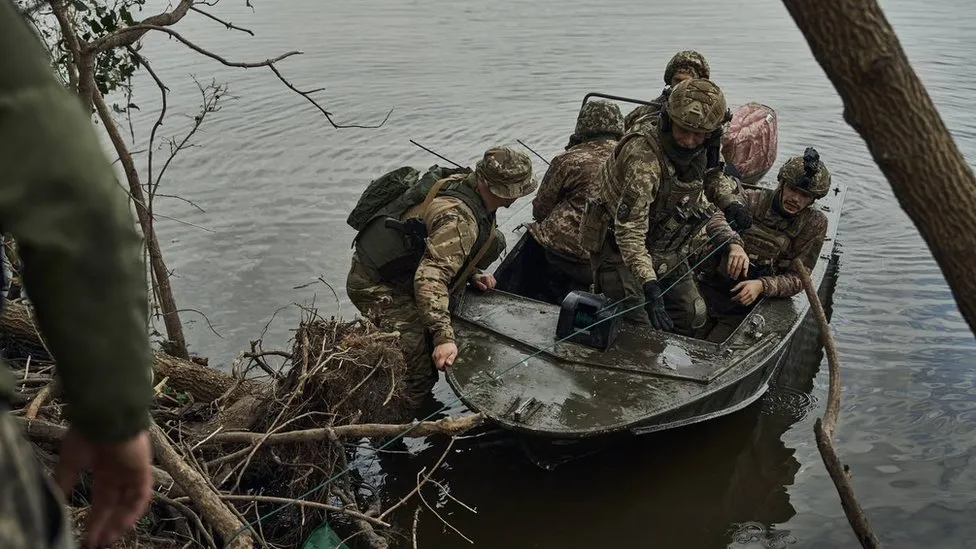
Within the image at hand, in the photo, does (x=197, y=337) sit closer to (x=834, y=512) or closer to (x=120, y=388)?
(x=834, y=512)

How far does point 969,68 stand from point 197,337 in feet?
51.7

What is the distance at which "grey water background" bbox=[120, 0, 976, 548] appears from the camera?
575 centimetres

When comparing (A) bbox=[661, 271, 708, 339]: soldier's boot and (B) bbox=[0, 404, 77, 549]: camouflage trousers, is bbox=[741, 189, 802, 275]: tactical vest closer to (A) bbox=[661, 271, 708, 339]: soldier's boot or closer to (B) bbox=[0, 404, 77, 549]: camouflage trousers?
(A) bbox=[661, 271, 708, 339]: soldier's boot

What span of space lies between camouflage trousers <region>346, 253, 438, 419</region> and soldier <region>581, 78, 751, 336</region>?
4.71 ft

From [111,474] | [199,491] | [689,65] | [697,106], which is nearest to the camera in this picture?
[111,474]

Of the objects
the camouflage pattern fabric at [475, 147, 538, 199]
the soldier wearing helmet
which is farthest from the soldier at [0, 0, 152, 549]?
the soldier wearing helmet

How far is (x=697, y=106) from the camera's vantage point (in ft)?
18.2

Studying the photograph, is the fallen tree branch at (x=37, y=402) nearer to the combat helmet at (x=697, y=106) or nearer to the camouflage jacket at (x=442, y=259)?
the camouflage jacket at (x=442, y=259)

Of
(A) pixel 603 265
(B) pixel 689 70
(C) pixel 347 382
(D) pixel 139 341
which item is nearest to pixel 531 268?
(A) pixel 603 265

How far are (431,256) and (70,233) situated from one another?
4085 millimetres

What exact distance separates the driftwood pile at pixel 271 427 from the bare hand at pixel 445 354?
23 centimetres

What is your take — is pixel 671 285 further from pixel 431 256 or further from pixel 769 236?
pixel 431 256

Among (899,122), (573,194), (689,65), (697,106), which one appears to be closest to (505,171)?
(697,106)

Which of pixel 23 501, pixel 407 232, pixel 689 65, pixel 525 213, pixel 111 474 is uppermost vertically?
pixel 23 501
